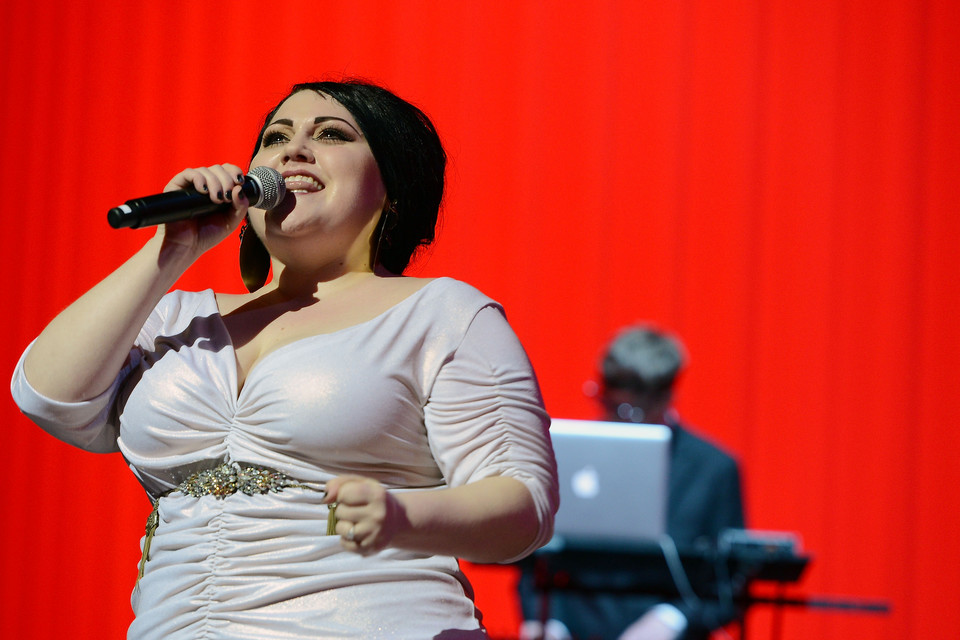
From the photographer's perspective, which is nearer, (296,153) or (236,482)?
(236,482)

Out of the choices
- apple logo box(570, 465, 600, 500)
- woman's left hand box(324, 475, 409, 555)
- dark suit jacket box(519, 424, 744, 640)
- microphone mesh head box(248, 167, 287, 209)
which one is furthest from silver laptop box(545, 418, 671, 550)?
woman's left hand box(324, 475, 409, 555)

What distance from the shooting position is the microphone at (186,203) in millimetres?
1138

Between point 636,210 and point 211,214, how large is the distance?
2.90 metres

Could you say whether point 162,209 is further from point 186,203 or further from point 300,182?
point 300,182

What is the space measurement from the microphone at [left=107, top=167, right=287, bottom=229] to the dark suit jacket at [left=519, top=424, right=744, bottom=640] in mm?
1571

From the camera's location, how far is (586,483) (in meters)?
2.61

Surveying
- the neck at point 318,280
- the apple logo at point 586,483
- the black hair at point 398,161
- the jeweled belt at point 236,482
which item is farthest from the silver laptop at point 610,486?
the jeweled belt at point 236,482

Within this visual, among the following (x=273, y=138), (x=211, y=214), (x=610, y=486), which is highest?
(x=273, y=138)

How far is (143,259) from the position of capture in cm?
121

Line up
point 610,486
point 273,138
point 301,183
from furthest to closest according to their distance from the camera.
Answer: point 610,486 → point 273,138 → point 301,183

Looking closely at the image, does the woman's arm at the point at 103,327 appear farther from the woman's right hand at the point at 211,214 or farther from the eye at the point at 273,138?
the eye at the point at 273,138

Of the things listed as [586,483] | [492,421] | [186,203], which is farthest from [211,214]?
[586,483]

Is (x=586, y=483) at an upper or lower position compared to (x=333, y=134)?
lower

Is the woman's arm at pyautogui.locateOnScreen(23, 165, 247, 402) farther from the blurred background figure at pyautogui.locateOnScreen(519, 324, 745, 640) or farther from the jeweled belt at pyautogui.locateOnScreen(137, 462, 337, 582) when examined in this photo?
the blurred background figure at pyautogui.locateOnScreen(519, 324, 745, 640)
